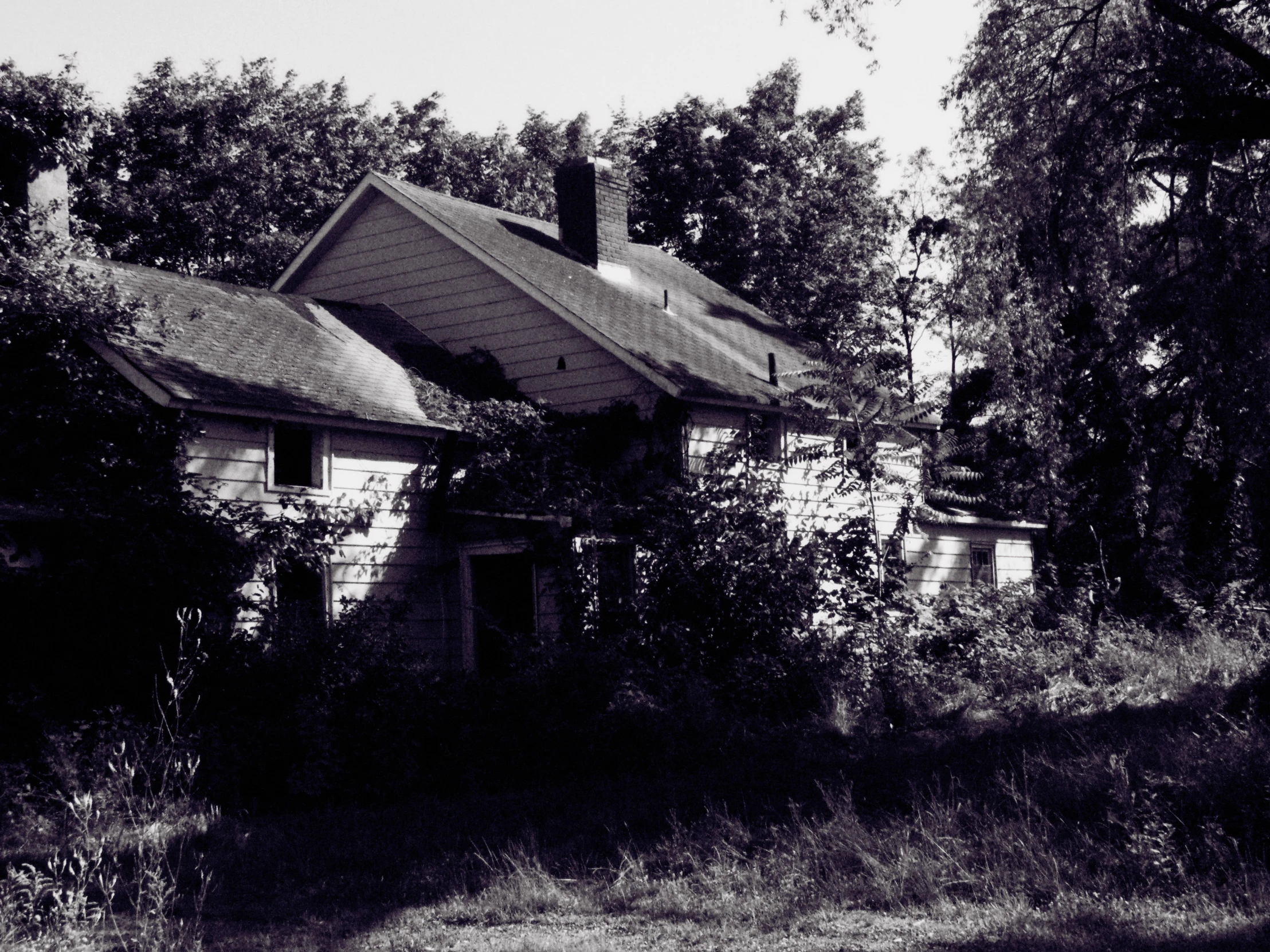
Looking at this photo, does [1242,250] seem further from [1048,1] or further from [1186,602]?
[1186,602]

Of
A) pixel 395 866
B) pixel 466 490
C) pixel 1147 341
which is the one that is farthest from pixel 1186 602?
pixel 395 866

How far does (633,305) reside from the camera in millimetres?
22109

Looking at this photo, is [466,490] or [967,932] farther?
[466,490]

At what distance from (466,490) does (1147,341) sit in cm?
1081

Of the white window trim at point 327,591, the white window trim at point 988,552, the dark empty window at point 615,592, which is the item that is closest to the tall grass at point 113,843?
the white window trim at point 327,591

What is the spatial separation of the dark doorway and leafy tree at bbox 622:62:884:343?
59.7 feet

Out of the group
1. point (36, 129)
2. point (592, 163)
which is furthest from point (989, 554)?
point (36, 129)

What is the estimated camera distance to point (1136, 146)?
654 inches

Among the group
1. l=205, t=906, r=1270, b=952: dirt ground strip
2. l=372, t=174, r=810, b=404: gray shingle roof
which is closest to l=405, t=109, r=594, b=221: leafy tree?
l=372, t=174, r=810, b=404: gray shingle roof

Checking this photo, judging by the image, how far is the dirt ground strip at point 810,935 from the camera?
6.21m

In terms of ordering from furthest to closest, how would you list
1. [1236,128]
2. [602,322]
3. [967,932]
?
1. [602,322]
2. [1236,128]
3. [967,932]

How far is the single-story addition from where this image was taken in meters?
19.4

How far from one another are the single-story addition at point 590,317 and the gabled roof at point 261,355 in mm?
1289

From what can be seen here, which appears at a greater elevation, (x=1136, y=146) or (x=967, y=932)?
(x=1136, y=146)
